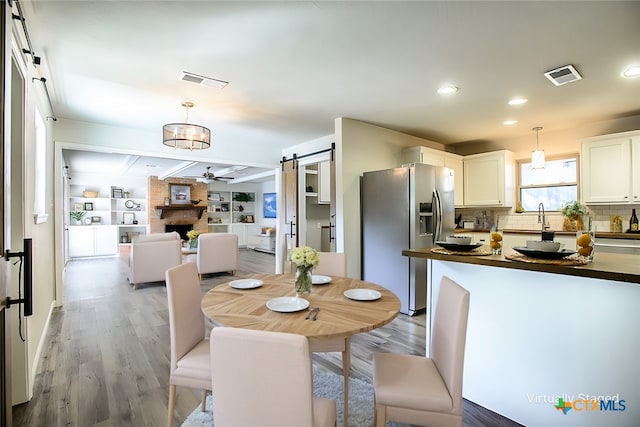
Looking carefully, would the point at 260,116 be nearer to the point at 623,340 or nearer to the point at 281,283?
the point at 281,283

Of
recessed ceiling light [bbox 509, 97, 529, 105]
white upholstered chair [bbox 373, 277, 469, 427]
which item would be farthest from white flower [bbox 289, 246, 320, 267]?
recessed ceiling light [bbox 509, 97, 529, 105]

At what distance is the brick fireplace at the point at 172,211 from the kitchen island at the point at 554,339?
9.25 meters

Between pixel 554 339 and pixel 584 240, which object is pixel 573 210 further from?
pixel 554 339

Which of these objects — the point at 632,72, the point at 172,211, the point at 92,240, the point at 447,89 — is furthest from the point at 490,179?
the point at 92,240

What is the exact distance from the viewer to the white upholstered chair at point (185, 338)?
1.58 m

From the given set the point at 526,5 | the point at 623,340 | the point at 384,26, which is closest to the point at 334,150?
the point at 384,26

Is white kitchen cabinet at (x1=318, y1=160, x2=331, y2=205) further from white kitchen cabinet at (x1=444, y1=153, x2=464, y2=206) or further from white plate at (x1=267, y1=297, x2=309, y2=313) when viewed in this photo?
white plate at (x1=267, y1=297, x2=309, y2=313)

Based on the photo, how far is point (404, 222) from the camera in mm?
3742

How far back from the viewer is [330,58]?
240cm

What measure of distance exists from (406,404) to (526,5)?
2.26 m

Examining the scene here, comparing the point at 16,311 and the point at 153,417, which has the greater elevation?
the point at 16,311

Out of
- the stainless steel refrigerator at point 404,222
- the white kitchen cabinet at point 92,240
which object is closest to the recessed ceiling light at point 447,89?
the stainless steel refrigerator at point 404,222

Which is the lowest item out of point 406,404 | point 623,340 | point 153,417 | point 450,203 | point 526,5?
point 153,417

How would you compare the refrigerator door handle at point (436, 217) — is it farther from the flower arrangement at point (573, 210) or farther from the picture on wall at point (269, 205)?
the picture on wall at point (269, 205)
